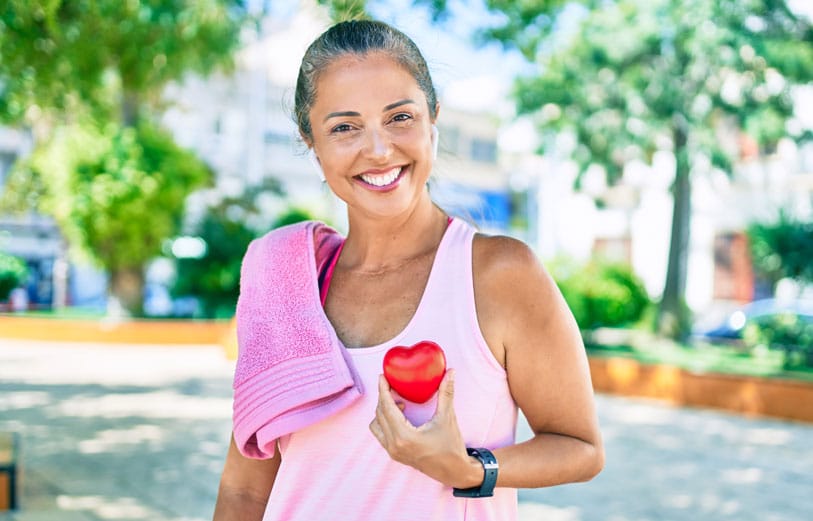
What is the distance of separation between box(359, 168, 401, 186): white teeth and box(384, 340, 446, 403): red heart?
0.35 metres

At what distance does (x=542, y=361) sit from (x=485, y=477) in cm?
23

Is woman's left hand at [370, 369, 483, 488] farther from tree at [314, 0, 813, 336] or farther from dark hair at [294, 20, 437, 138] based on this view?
tree at [314, 0, 813, 336]

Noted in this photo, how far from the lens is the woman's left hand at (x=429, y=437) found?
1.38 meters

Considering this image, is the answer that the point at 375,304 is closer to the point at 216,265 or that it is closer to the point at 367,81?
the point at 367,81

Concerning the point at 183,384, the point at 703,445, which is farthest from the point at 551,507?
the point at 183,384

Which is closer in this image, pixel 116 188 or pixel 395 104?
pixel 395 104

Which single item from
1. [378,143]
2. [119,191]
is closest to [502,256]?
[378,143]

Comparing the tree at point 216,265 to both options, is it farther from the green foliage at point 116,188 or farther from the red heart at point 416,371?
the red heart at point 416,371

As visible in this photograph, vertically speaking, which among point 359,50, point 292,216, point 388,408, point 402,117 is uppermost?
point 292,216

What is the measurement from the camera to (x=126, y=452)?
7.57m

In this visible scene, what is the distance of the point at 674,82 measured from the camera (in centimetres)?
1623

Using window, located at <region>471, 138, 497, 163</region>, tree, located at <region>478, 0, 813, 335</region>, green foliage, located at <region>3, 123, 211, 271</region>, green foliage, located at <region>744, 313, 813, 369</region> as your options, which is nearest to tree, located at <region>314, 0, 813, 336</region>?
tree, located at <region>478, 0, 813, 335</region>

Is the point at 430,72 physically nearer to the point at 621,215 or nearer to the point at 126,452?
the point at 126,452

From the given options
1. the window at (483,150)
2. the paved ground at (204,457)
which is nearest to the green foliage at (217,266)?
the paved ground at (204,457)
